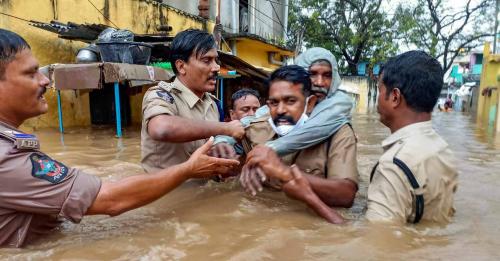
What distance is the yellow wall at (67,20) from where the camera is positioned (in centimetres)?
796

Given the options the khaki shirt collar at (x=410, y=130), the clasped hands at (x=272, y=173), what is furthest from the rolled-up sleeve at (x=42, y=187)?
the khaki shirt collar at (x=410, y=130)

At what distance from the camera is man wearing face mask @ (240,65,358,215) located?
2418 millimetres

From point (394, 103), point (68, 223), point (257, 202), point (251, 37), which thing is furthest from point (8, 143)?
point (251, 37)

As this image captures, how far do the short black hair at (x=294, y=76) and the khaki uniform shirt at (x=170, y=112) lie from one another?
2.29 ft

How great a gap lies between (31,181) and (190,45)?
151 cm

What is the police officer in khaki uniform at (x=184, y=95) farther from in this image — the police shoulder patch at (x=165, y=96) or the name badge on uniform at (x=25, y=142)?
the name badge on uniform at (x=25, y=142)

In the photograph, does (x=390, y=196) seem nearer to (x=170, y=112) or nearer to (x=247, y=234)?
(x=247, y=234)

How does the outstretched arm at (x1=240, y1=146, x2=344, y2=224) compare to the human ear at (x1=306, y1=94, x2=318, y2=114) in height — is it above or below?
below

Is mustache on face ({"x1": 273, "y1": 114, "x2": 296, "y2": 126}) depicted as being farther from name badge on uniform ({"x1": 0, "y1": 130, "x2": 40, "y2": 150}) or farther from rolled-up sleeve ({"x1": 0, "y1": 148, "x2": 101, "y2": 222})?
name badge on uniform ({"x1": 0, "y1": 130, "x2": 40, "y2": 150})

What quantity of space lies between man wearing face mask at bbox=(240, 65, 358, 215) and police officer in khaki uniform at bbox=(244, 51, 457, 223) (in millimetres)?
90

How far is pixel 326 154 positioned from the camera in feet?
8.47

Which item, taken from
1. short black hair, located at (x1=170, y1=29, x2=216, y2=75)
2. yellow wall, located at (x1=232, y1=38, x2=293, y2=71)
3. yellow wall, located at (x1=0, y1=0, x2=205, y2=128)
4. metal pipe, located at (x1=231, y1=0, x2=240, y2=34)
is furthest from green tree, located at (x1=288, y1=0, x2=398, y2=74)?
short black hair, located at (x1=170, y1=29, x2=216, y2=75)

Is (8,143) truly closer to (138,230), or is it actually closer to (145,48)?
(138,230)

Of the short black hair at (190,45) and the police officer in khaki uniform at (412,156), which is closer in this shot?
the police officer in khaki uniform at (412,156)
